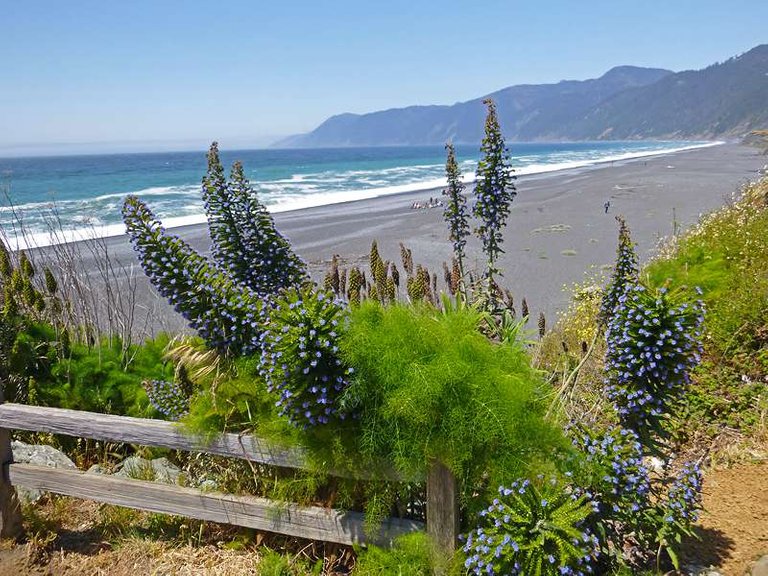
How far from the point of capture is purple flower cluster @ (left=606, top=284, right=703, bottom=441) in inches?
122

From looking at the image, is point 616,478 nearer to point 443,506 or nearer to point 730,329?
point 443,506

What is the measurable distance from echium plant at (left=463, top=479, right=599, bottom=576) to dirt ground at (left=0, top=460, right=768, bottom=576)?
3.62 feet

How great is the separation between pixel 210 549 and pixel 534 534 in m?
2.24

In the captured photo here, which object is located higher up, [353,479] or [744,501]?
[353,479]

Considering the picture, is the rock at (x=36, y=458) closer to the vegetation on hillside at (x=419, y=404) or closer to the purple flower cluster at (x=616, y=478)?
the vegetation on hillside at (x=419, y=404)

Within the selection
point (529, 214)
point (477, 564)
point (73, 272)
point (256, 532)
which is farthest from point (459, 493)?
point (529, 214)

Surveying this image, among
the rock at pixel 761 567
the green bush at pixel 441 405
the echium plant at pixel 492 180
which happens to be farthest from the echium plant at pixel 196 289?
the rock at pixel 761 567

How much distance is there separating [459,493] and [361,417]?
2.08 ft

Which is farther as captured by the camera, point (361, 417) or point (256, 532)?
point (256, 532)

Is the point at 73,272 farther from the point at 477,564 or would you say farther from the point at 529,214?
the point at 529,214

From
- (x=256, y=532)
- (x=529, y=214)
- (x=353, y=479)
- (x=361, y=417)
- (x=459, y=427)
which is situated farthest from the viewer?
(x=529, y=214)

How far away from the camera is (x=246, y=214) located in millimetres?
4082

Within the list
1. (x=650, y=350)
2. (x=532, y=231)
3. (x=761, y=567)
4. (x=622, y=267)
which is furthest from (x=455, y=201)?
(x=532, y=231)

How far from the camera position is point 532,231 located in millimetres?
17000
